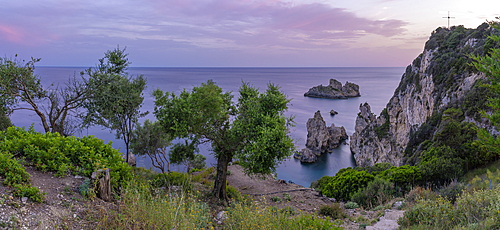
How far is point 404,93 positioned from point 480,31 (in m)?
15.6

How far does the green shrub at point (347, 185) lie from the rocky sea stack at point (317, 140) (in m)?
46.1

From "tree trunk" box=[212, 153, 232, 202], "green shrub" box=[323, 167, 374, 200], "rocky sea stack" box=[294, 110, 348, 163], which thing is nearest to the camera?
"tree trunk" box=[212, 153, 232, 202]

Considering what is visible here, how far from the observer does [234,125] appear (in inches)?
460

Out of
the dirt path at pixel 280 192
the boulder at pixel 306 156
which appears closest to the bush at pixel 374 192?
the dirt path at pixel 280 192

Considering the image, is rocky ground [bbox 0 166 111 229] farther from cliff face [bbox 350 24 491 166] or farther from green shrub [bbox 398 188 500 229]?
cliff face [bbox 350 24 491 166]

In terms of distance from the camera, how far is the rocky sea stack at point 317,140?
6525 cm

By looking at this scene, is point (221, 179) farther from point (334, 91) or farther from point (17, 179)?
point (334, 91)

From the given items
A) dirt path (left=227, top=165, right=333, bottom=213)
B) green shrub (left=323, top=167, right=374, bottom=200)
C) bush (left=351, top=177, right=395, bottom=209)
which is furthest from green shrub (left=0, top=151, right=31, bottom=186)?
green shrub (left=323, top=167, right=374, bottom=200)

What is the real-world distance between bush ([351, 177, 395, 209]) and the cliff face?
60.0ft

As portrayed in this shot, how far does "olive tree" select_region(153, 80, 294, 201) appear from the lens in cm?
1069

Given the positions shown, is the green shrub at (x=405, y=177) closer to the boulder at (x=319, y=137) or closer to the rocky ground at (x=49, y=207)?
the rocky ground at (x=49, y=207)

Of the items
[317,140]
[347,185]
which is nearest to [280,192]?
[347,185]

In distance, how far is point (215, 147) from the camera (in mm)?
13336

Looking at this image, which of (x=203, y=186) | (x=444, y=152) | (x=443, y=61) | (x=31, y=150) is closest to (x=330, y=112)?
(x=443, y=61)
